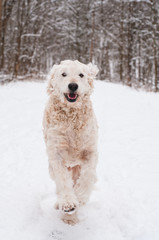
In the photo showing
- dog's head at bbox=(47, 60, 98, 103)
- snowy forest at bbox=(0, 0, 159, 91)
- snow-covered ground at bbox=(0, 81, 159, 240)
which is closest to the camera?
snow-covered ground at bbox=(0, 81, 159, 240)

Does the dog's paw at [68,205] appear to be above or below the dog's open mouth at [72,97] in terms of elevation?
below

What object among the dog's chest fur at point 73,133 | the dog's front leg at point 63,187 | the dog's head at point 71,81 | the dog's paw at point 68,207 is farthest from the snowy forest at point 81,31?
the dog's paw at point 68,207

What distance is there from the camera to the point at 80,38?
24.7 meters

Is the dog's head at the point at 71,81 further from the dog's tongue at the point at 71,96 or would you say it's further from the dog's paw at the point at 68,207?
the dog's paw at the point at 68,207

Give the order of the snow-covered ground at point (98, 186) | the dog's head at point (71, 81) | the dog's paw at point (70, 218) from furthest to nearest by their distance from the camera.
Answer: the dog's head at point (71, 81), the dog's paw at point (70, 218), the snow-covered ground at point (98, 186)

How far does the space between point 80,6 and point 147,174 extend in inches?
908

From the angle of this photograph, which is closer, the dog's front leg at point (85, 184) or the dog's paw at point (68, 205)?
the dog's paw at point (68, 205)

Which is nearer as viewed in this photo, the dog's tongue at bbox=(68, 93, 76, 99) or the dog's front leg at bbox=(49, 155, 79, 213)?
the dog's front leg at bbox=(49, 155, 79, 213)

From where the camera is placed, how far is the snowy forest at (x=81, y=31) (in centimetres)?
1583

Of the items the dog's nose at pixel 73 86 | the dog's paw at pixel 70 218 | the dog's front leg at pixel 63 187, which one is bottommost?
the dog's paw at pixel 70 218

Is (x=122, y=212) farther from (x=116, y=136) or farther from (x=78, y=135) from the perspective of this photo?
(x=116, y=136)

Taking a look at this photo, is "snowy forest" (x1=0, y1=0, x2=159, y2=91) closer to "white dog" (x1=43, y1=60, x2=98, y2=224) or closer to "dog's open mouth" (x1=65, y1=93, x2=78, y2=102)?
"white dog" (x1=43, y1=60, x2=98, y2=224)

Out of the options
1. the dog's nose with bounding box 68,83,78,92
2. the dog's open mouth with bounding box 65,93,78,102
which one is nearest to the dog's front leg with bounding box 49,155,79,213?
the dog's open mouth with bounding box 65,93,78,102

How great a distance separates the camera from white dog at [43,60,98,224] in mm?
2750
